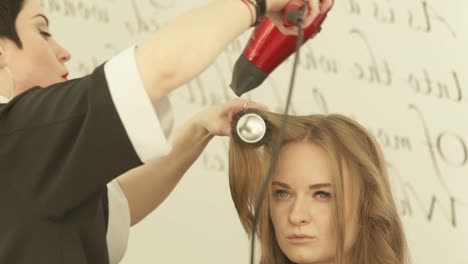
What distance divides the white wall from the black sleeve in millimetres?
609

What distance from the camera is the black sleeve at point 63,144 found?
0.72m

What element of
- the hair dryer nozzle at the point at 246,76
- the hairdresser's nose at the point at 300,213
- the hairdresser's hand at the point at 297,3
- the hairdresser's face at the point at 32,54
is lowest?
the hairdresser's nose at the point at 300,213

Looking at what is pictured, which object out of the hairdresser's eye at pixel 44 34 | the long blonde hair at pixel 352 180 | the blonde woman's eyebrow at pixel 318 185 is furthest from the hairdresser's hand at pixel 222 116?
the hairdresser's eye at pixel 44 34

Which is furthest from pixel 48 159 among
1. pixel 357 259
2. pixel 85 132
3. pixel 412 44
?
pixel 412 44

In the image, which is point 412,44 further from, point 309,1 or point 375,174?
point 309,1

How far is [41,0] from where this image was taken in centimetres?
133

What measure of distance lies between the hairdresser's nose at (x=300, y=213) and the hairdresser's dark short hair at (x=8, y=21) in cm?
42

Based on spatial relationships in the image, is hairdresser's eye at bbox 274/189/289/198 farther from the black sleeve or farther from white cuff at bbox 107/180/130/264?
the black sleeve

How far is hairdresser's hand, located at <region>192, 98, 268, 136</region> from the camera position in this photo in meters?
1.07

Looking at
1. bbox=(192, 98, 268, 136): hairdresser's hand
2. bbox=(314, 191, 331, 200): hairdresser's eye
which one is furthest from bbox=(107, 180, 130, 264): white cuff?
bbox=(314, 191, 331, 200): hairdresser's eye

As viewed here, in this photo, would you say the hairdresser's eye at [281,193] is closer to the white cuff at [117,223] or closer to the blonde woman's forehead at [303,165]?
the blonde woman's forehead at [303,165]

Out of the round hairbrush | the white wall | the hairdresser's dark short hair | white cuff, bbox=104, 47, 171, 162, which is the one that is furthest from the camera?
the white wall

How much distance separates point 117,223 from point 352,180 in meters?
0.33

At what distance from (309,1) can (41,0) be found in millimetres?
654
